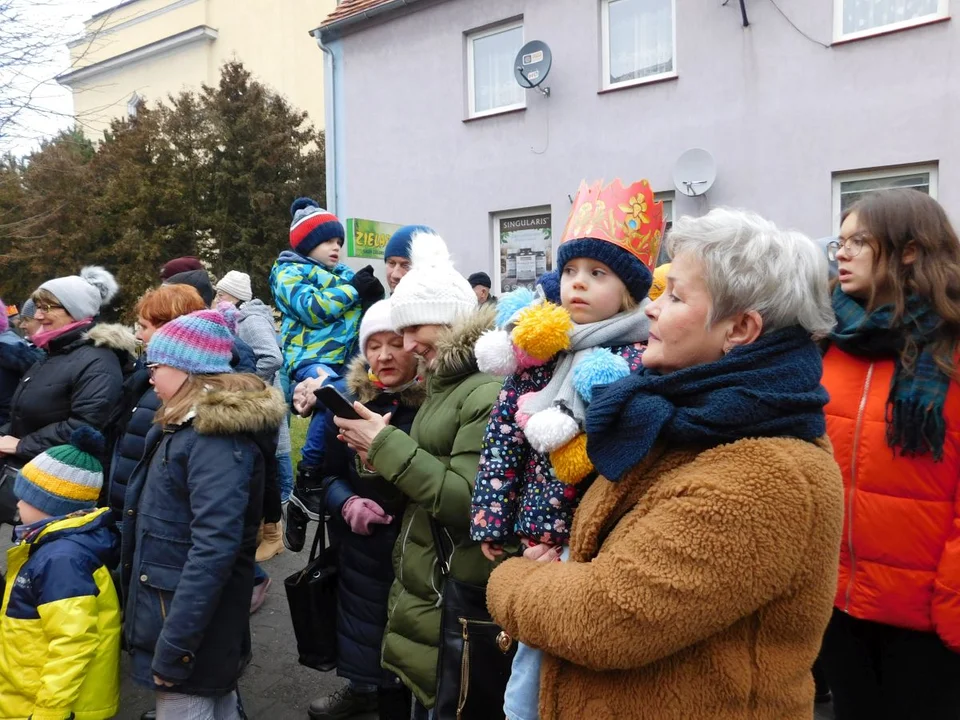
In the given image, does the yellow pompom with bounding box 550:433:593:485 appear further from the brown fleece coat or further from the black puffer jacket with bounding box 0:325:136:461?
the black puffer jacket with bounding box 0:325:136:461

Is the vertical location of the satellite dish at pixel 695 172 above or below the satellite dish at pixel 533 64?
below

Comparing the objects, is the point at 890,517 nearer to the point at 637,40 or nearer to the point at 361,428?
the point at 361,428

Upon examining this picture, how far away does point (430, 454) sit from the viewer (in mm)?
2182

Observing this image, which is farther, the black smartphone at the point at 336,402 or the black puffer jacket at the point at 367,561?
the black puffer jacket at the point at 367,561

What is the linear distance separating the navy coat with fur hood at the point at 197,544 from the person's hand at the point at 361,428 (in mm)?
467

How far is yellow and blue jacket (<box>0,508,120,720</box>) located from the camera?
235 centimetres

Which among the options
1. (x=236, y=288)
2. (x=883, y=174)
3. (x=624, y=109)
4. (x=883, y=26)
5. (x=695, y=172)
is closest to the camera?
(x=236, y=288)

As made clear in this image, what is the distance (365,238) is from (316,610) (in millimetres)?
7339

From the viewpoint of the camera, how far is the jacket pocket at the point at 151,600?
244 cm

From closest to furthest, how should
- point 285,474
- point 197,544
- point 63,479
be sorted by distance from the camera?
point 197,544, point 63,479, point 285,474

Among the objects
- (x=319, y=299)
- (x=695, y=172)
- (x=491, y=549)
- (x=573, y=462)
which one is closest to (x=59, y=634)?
(x=491, y=549)

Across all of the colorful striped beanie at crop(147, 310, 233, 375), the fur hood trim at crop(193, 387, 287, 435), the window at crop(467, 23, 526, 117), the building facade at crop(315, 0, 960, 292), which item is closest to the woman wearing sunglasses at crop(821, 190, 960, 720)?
the fur hood trim at crop(193, 387, 287, 435)

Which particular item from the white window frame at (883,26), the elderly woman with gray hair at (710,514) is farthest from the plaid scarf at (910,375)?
the white window frame at (883,26)

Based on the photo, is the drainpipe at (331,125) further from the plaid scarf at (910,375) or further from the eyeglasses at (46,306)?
the plaid scarf at (910,375)
